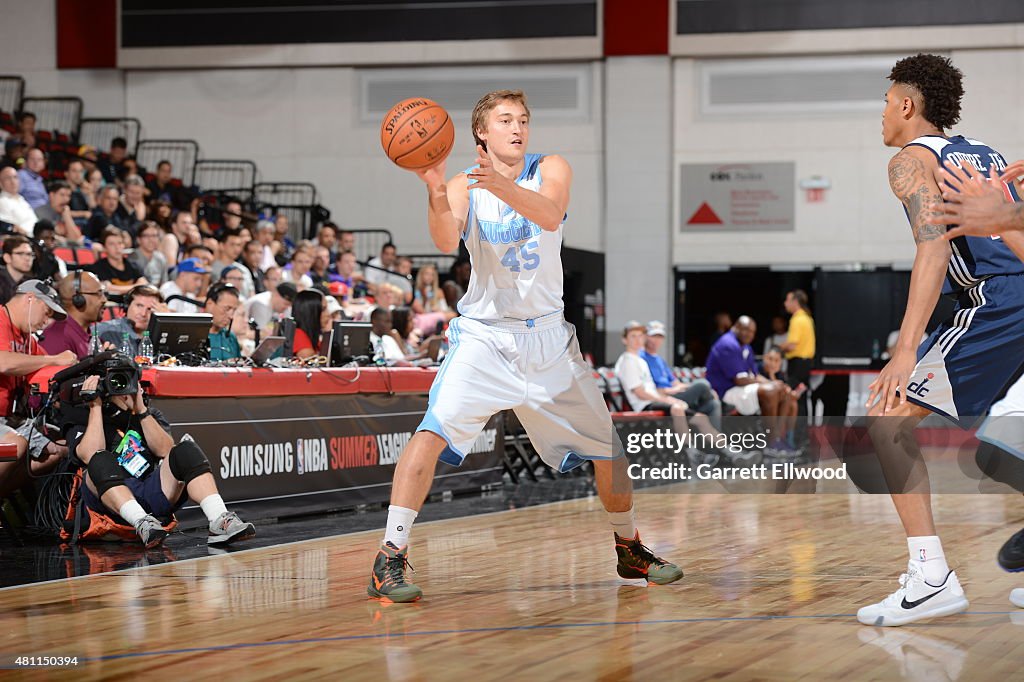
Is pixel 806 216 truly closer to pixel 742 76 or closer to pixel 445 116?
pixel 742 76

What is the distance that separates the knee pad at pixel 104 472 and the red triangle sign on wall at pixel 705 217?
46.8 ft

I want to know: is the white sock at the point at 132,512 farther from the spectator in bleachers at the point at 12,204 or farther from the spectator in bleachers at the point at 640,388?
the spectator in bleachers at the point at 640,388

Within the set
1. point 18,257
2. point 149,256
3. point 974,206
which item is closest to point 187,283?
point 149,256

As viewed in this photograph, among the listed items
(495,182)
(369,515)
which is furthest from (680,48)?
(495,182)

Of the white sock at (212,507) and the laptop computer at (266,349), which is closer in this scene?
the white sock at (212,507)

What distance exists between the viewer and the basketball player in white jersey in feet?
14.4

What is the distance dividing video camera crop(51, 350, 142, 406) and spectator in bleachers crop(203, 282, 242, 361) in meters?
2.08

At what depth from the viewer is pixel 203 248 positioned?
11414 mm

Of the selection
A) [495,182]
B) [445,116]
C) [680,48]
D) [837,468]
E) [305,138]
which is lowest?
[837,468]

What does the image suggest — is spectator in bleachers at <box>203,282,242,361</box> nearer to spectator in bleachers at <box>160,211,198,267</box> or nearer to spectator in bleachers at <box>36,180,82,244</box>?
spectator in bleachers at <box>36,180,82,244</box>

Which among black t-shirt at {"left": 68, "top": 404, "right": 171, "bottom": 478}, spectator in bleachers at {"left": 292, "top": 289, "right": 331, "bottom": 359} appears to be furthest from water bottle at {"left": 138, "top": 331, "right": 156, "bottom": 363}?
spectator in bleachers at {"left": 292, "top": 289, "right": 331, "bottom": 359}

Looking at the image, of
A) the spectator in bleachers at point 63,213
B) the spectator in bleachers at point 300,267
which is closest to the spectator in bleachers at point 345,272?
the spectator in bleachers at point 300,267

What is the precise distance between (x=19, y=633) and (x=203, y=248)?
7.87 m

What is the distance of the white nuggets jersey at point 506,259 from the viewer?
4.54 meters
